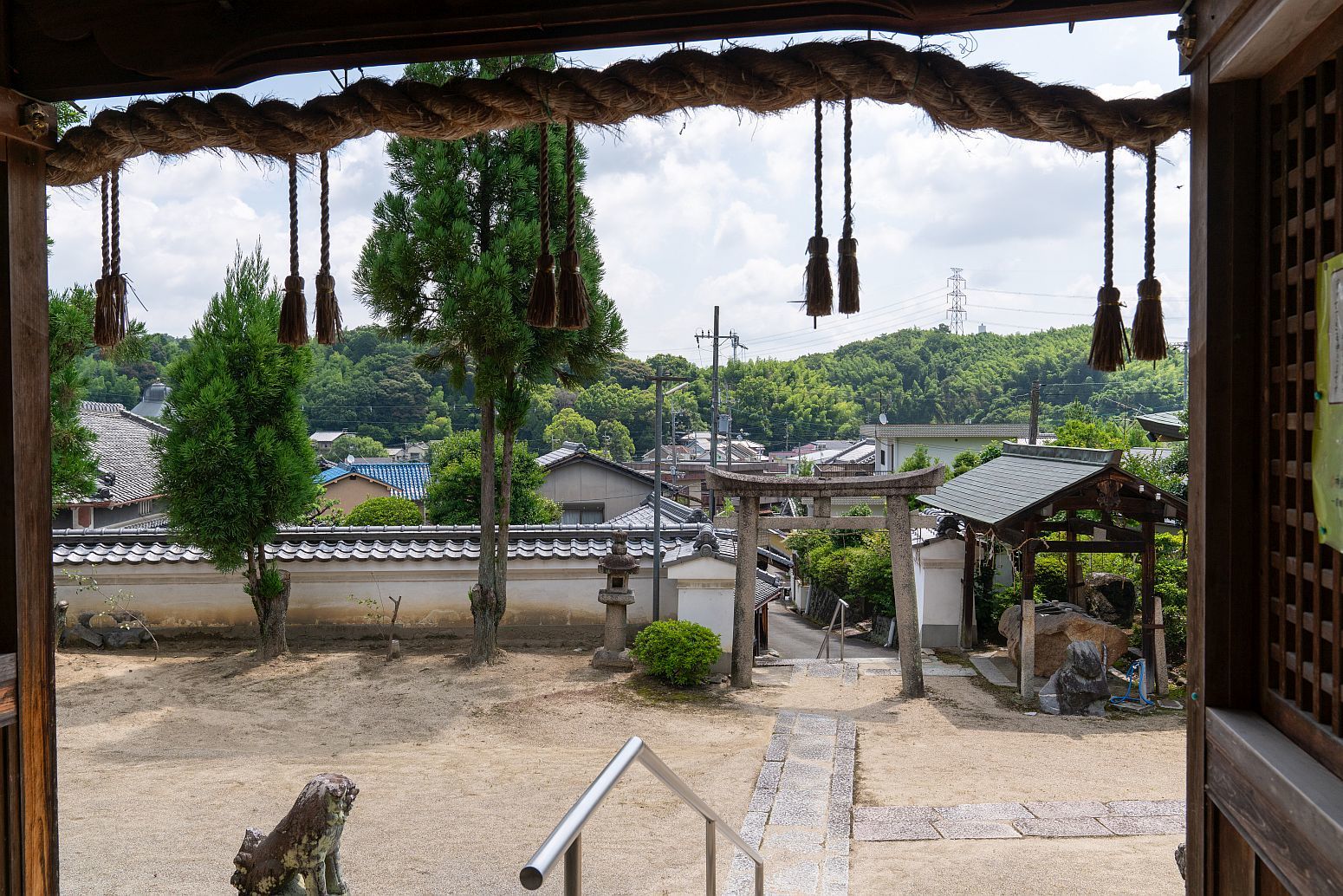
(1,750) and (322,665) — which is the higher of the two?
(1,750)

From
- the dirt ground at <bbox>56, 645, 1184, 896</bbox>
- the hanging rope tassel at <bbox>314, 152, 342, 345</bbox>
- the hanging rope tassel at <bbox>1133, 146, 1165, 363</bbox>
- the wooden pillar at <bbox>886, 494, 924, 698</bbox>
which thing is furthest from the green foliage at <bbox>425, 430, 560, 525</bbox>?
the hanging rope tassel at <bbox>1133, 146, 1165, 363</bbox>

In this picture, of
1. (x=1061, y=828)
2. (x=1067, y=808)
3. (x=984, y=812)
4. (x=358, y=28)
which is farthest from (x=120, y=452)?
(x=358, y=28)

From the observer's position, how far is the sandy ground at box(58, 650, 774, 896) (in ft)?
15.6

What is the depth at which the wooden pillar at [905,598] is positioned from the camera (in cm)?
920

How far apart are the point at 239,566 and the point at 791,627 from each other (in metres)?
9.19

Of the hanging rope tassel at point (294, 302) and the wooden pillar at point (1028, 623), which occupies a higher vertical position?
the hanging rope tassel at point (294, 302)

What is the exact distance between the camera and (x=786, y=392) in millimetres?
54438

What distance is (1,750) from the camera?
259cm

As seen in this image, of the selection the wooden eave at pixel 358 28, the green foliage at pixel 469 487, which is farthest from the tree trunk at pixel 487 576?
the wooden eave at pixel 358 28

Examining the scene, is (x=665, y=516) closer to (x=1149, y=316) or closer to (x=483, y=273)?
(x=483, y=273)

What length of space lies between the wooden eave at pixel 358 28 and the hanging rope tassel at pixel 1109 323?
1.86 feet

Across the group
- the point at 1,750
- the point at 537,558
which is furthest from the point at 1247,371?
the point at 537,558

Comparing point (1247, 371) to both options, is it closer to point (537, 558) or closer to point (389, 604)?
point (537, 558)

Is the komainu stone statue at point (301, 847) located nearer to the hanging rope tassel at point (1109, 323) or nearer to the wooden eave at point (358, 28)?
the wooden eave at point (358, 28)
